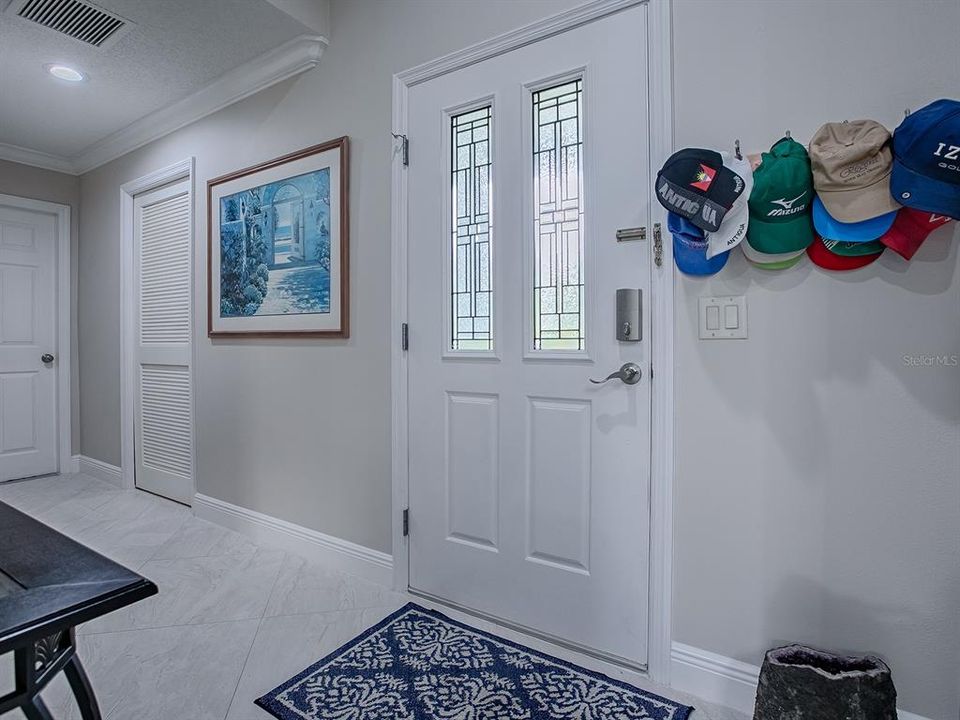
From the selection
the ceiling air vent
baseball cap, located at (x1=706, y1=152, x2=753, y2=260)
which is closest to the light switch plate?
baseball cap, located at (x1=706, y1=152, x2=753, y2=260)

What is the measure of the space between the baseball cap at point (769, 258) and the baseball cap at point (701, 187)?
4.7 inches

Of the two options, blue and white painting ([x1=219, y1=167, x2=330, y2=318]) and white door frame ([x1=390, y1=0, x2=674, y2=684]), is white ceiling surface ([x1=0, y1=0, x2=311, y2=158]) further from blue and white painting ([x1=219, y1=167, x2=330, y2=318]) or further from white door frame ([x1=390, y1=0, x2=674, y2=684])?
white door frame ([x1=390, y1=0, x2=674, y2=684])

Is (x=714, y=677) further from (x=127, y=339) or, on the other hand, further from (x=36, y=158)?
(x=36, y=158)

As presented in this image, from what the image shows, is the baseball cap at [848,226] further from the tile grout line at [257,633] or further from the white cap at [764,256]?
the tile grout line at [257,633]

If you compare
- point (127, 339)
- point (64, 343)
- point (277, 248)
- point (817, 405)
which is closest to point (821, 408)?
point (817, 405)

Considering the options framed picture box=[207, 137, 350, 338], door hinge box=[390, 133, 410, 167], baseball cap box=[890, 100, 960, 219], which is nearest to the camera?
baseball cap box=[890, 100, 960, 219]

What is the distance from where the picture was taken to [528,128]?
1.84 metres

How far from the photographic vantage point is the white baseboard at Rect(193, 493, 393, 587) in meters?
2.30

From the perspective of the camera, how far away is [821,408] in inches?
55.2

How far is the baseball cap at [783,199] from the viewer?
1341 mm

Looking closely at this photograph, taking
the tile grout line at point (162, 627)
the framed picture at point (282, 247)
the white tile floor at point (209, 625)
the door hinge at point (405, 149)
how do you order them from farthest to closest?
the framed picture at point (282, 247) → the door hinge at point (405, 149) → the tile grout line at point (162, 627) → the white tile floor at point (209, 625)

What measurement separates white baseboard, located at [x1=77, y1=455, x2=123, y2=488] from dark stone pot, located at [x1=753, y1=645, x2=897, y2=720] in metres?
4.00

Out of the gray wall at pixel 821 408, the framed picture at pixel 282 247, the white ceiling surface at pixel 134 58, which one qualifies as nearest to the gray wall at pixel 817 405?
the gray wall at pixel 821 408

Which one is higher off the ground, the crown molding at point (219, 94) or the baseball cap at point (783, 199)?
the crown molding at point (219, 94)
